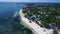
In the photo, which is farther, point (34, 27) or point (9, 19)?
point (9, 19)

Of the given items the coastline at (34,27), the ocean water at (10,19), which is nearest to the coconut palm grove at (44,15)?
the coastline at (34,27)

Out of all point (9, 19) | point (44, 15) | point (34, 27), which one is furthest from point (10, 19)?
point (34, 27)

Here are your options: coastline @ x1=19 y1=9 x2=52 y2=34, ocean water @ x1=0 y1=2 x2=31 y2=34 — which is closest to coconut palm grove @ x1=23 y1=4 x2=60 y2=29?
coastline @ x1=19 y1=9 x2=52 y2=34

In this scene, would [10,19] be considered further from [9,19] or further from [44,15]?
[44,15]

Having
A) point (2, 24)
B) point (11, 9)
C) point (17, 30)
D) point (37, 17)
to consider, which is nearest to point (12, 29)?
point (17, 30)

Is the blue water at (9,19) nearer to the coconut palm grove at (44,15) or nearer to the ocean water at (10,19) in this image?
the ocean water at (10,19)
